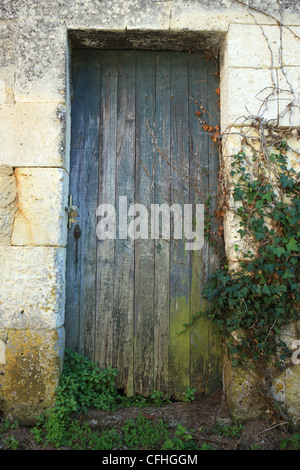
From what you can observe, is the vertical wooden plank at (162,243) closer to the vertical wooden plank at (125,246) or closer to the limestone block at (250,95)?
the vertical wooden plank at (125,246)

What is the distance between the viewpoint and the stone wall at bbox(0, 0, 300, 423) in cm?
224

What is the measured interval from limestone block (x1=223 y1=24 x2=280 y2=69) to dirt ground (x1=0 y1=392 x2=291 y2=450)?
2472 mm

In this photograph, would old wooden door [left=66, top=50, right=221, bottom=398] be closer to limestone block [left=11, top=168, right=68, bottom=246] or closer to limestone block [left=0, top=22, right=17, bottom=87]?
limestone block [left=11, top=168, right=68, bottom=246]

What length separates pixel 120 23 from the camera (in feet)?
7.82

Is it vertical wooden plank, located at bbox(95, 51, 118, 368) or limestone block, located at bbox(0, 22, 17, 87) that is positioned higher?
limestone block, located at bbox(0, 22, 17, 87)

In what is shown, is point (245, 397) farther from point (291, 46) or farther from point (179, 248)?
point (291, 46)

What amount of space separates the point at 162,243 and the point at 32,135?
1244mm

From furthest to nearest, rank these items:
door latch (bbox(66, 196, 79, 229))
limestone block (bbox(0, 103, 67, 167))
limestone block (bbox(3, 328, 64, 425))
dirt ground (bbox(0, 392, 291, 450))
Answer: door latch (bbox(66, 196, 79, 229)) → limestone block (bbox(0, 103, 67, 167)) → limestone block (bbox(3, 328, 64, 425)) → dirt ground (bbox(0, 392, 291, 450))

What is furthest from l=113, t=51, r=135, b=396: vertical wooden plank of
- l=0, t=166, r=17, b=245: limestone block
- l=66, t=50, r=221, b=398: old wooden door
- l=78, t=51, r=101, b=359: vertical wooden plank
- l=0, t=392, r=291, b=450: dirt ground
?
l=0, t=166, r=17, b=245: limestone block

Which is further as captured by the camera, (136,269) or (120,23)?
(136,269)

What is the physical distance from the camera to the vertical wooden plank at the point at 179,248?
8.45ft
